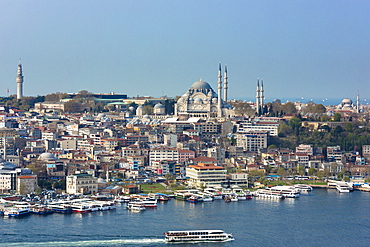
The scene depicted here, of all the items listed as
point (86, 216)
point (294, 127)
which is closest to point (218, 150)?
point (294, 127)

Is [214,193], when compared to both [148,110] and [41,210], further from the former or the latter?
[148,110]

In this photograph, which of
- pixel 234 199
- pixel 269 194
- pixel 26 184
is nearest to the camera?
pixel 234 199

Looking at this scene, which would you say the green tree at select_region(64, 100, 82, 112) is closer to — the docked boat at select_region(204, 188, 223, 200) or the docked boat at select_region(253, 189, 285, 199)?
the docked boat at select_region(204, 188, 223, 200)

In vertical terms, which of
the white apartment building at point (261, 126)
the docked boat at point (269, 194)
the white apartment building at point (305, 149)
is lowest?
the docked boat at point (269, 194)

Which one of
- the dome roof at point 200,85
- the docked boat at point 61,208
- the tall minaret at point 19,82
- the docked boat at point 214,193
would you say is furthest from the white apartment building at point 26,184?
the tall minaret at point 19,82

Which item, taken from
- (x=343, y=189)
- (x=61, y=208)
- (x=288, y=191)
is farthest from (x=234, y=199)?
(x=61, y=208)

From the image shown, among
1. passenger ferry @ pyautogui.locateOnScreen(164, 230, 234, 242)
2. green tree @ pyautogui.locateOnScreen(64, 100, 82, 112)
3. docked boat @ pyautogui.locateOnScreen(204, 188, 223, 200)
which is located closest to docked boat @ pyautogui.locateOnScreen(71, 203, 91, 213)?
passenger ferry @ pyautogui.locateOnScreen(164, 230, 234, 242)

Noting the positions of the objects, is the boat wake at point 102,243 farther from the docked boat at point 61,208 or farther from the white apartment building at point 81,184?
the white apartment building at point 81,184
